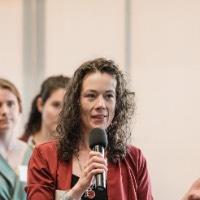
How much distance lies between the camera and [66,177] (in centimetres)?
152

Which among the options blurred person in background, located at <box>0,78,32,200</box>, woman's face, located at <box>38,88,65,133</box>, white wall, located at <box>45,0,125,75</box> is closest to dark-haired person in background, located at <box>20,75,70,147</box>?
woman's face, located at <box>38,88,65,133</box>

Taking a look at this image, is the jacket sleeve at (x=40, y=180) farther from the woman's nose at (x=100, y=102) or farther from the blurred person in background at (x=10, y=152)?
the blurred person in background at (x=10, y=152)

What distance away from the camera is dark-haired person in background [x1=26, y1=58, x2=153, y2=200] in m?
1.51

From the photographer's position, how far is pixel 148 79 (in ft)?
8.98

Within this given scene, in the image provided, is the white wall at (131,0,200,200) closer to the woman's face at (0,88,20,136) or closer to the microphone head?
the woman's face at (0,88,20,136)

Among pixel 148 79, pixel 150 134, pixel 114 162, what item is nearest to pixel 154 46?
pixel 148 79

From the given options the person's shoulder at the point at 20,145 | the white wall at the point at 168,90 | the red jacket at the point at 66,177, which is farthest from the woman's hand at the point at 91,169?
the white wall at the point at 168,90

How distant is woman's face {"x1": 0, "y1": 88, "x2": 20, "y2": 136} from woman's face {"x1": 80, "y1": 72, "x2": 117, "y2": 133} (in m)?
0.94

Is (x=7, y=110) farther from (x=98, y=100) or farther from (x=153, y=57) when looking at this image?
(x=98, y=100)

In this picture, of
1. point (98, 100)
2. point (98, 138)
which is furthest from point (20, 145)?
point (98, 138)

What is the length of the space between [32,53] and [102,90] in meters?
1.72

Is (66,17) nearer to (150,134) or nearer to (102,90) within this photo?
(150,134)

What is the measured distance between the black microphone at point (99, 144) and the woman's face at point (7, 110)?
1.14 metres

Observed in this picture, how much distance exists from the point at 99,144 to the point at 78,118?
12.2 inches
